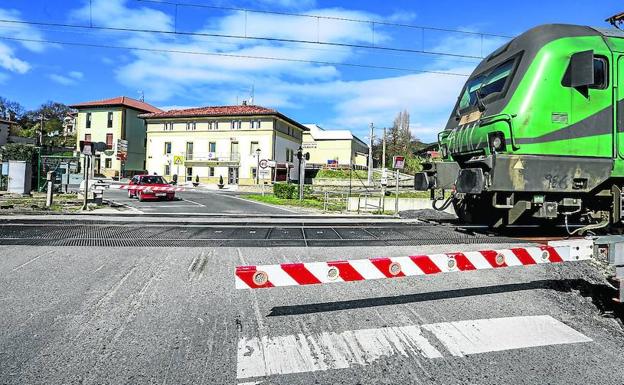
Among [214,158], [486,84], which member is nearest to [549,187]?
[486,84]

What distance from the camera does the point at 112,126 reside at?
64625 mm

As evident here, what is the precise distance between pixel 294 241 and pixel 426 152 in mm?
3852

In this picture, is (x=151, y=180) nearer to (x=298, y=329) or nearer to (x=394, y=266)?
(x=298, y=329)

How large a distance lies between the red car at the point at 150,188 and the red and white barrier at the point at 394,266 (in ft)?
68.2

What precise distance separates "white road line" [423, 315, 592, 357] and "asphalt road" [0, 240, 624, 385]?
0.02m

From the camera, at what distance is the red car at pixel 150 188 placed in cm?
2252

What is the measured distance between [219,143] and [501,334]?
55.4 m

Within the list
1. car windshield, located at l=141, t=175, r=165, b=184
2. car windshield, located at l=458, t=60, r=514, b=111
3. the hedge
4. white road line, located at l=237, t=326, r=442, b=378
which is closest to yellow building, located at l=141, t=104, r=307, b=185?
the hedge

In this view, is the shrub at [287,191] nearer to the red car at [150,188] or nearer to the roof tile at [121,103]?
the red car at [150,188]

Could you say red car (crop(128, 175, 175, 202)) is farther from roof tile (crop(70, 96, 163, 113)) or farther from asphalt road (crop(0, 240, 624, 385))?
roof tile (crop(70, 96, 163, 113))

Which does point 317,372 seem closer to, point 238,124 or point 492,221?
point 492,221

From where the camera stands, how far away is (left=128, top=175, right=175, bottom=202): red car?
73.9 ft

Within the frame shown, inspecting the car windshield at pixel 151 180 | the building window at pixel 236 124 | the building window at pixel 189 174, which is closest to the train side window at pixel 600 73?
the car windshield at pixel 151 180

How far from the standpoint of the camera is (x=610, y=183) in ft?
22.0
